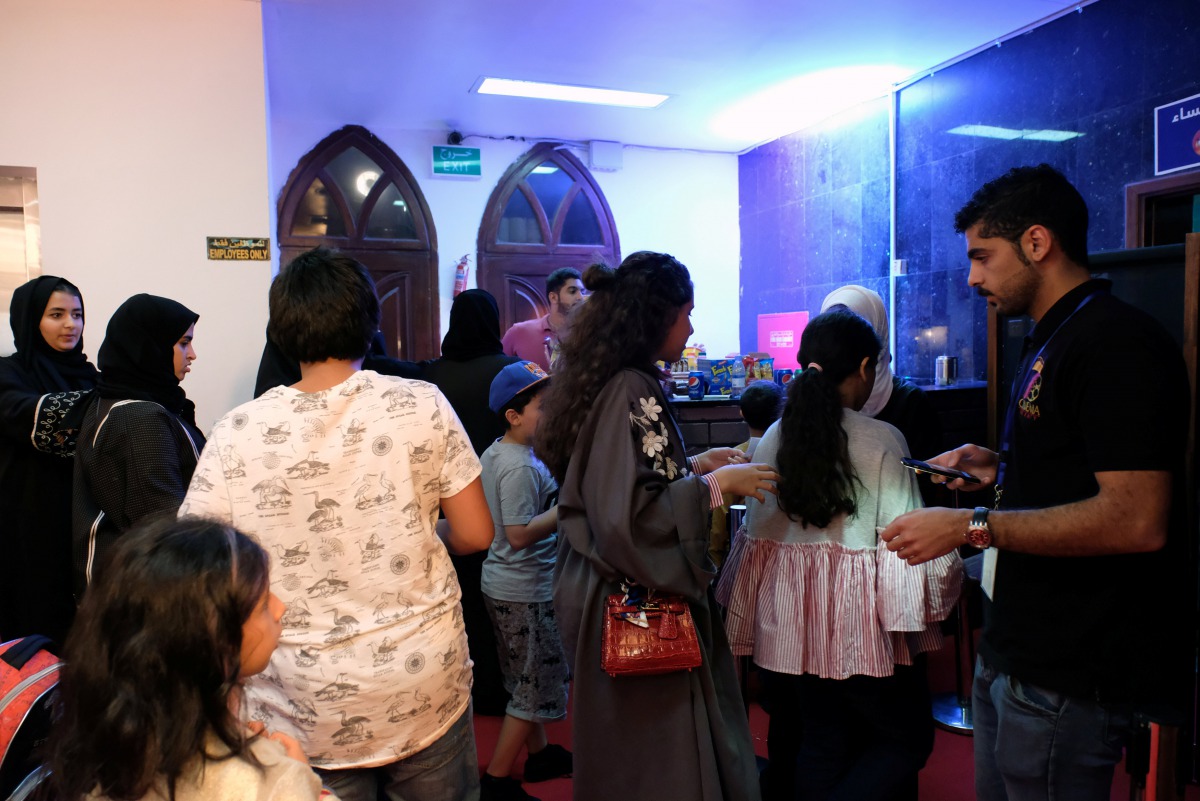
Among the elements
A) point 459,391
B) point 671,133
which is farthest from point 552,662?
point 671,133

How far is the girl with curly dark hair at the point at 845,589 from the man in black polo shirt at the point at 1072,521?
1.09 feet

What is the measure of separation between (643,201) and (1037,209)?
6.09 meters

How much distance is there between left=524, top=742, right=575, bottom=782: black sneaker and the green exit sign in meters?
5.20

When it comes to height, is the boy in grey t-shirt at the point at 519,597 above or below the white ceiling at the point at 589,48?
below

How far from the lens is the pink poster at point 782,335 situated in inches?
276

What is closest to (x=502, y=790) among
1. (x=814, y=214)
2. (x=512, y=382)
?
(x=512, y=382)

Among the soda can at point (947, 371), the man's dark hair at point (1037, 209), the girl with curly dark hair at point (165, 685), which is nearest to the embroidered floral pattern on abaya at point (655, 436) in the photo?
the man's dark hair at point (1037, 209)

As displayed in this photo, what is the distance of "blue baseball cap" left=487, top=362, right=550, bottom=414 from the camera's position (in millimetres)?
2557

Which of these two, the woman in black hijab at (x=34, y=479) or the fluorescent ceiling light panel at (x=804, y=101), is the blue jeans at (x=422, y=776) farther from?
the fluorescent ceiling light panel at (x=804, y=101)

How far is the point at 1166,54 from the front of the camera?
3947 mm

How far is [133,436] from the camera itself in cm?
200

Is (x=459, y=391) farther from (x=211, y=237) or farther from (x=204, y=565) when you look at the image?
(x=204, y=565)

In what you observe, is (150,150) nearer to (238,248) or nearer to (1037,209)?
(238,248)

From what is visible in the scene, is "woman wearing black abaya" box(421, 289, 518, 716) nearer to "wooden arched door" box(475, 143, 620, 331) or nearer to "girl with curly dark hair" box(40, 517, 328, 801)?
"girl with curly dark hair" box(40, 517, 328, 801)
